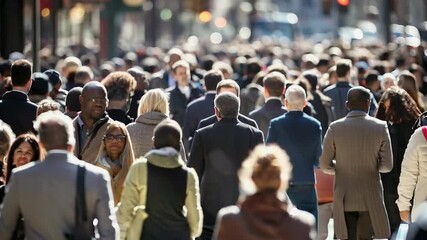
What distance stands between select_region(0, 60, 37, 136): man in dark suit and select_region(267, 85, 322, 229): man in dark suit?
2310 mm

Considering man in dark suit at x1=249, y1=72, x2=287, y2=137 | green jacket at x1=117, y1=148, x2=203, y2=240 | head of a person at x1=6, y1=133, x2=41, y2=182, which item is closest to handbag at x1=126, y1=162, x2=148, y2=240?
green jacket at x1=117, y1=148, x2=203, y2=240

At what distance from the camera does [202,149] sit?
43.5 ft

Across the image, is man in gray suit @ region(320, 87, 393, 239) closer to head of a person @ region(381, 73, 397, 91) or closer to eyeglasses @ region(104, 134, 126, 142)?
eyeglasses @ region(104, 134, 126, 142)

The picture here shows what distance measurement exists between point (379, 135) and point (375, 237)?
937 millimetres

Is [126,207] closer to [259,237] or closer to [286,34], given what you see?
[259,237]

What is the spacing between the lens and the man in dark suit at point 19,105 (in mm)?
14594

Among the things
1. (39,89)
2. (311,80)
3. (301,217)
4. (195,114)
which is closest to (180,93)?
(311,80)

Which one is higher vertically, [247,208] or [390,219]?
[247,208]

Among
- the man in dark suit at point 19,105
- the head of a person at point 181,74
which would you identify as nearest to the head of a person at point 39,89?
the man in dark suit at point 19,105

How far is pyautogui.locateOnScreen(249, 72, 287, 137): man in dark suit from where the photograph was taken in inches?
649

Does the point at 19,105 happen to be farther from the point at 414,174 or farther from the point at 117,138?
the point at 414,174

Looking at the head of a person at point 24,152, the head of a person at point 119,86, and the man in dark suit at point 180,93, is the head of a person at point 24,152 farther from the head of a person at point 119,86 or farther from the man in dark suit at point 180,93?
the man in dark suit at point 180,93

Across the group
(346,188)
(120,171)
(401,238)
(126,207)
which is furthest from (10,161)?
(346,188)

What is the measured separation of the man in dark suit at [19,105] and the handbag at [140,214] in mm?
4158
